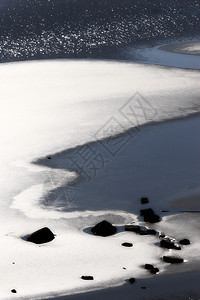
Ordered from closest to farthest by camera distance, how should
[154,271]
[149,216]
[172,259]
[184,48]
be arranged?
1. [154,271]
2. [172,259]
3. [149,216]
4. [184,48]

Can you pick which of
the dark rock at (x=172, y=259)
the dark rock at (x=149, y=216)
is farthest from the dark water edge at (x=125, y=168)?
the dark rock at (x=172, y=259)

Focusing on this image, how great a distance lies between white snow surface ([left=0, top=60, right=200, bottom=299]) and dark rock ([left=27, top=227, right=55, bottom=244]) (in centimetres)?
6

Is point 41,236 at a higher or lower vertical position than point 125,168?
lower

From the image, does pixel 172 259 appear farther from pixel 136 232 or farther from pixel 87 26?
pixel 87 26

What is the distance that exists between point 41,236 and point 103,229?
543 millimetres

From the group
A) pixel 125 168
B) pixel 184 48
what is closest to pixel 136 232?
pixel 125 168

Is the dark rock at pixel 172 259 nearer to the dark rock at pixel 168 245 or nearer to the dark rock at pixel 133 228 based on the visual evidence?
the dark rock at pixel 168 245

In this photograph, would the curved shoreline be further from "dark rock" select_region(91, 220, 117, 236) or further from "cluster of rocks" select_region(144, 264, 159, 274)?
"cluster of rocks" select_region(144, 264, 159, 274)

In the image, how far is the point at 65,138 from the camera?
27.2 ft

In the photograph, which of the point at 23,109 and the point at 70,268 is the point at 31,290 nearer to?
the point at 70,268

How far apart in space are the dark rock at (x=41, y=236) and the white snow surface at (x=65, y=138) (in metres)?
0.06

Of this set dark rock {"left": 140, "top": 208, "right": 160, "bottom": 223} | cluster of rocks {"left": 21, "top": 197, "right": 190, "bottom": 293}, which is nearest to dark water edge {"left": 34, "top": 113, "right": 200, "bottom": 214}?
dark rock {"left": 140, "top": 208, "right": 160, "bottom": 223}

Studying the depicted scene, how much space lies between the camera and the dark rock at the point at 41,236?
17.9 ft

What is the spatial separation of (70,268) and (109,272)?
302 mm
